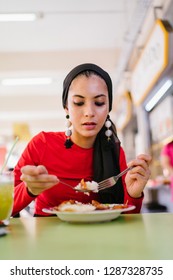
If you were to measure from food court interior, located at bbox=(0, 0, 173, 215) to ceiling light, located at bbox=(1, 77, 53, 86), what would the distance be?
0.01 metres

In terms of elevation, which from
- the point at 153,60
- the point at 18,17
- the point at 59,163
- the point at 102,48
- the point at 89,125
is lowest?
the point at 59,163

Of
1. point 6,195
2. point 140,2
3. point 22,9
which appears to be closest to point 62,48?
point 22,9

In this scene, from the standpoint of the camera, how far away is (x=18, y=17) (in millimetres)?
3260

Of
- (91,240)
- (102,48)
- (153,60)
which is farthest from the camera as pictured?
(102,48)

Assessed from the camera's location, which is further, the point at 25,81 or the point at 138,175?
the point at 25,81

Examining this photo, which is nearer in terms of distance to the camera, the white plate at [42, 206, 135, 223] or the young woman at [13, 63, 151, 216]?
the white plate at [42, 206, 135, 223]

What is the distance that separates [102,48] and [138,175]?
116 inches

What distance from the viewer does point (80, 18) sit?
3.56 metres

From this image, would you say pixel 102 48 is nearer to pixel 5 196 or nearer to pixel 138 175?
pixel 138 175

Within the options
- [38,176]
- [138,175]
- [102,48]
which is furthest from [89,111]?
[102,48]

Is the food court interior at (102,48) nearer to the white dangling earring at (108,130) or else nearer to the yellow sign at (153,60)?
the yellow sign at (153,60)

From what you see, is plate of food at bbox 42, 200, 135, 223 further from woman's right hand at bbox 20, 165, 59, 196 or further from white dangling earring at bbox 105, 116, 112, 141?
white dangling earring at bbox 105, 116, 112, 141

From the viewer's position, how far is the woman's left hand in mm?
938

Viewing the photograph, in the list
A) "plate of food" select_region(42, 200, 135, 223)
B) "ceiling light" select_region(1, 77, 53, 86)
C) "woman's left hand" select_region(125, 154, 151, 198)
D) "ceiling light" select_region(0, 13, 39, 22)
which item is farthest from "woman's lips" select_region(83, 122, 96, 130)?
"ceiling light" select_region(1, 77, 53, 86)
